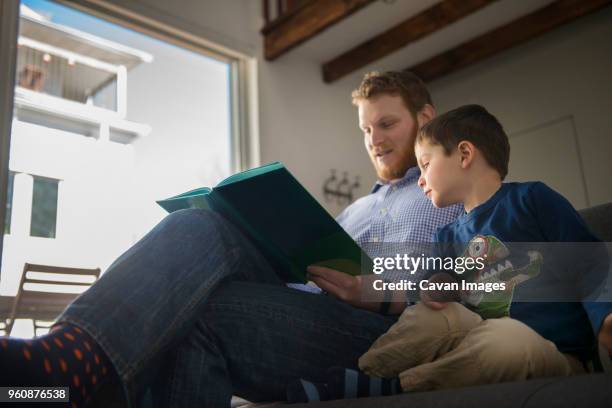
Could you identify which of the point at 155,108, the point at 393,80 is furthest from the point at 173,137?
the point at 393,80

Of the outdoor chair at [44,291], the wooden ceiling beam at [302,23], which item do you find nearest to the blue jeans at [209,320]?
the outdoor chair at [44,291]

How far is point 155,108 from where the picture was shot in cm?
287

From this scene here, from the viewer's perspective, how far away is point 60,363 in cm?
67

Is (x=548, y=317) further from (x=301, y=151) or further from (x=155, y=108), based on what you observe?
(x=301, y=151)

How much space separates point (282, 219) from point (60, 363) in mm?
381

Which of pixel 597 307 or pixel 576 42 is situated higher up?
pixel 576 42

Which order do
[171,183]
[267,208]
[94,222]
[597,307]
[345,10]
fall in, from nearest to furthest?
1. [597,307]
2. [267,208]
3. [94,222]
4. [171,183]
5. [345,10]

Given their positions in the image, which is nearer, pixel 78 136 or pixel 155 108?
pixel 78 136

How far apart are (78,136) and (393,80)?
1.56 m

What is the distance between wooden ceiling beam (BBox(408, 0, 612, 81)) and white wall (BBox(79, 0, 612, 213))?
184 mm

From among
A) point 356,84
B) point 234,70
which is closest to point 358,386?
point 234,70

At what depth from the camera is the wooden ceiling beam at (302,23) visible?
308cm

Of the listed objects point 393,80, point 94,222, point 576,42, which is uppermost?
point 576,42

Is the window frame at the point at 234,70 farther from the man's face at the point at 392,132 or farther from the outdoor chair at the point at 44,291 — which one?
the man's face at the point at 392,132
